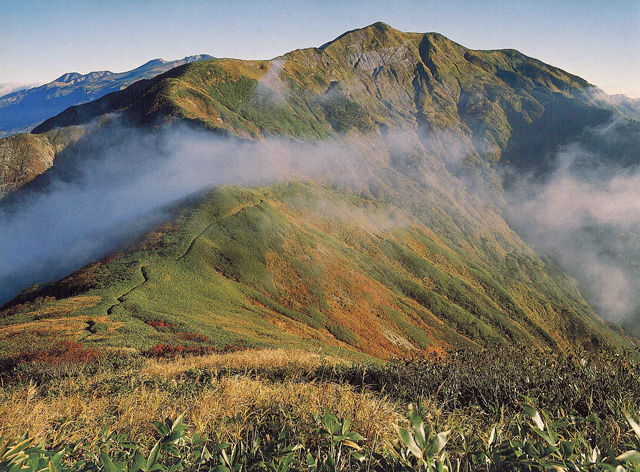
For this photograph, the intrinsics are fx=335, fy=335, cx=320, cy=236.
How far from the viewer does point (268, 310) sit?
50.5 metres

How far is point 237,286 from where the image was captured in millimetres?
54219

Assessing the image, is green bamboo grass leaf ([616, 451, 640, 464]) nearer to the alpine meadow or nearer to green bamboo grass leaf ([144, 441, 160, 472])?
the alpine meadow

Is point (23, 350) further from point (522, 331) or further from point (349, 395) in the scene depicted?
point (522, 331)

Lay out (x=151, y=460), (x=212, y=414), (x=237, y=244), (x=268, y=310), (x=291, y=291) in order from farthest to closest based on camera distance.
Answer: (x=237, y=244) < (x=291, y=291) < (x=268, y=310) < (x=212, y=414) < (x=151, y=460)

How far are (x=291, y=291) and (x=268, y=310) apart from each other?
12.1 m

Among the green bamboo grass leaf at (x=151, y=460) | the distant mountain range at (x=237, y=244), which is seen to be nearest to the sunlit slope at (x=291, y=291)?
the distant mountain range at (x=237, y=244)

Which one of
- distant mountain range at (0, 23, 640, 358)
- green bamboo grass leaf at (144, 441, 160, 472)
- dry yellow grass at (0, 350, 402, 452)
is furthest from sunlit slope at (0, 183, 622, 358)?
green bamboo grass leaf at (144, 441, 160, 472)

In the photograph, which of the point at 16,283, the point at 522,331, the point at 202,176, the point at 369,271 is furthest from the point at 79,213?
the point at 522,331

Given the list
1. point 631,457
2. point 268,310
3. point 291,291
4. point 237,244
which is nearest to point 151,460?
point 631,457

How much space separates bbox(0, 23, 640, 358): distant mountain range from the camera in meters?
40.7

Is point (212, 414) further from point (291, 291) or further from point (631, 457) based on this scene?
point (291, 291)

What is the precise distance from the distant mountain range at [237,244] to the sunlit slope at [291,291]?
0.38 m

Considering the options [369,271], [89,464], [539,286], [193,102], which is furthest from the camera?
[539,286]

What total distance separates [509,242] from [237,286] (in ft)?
579
